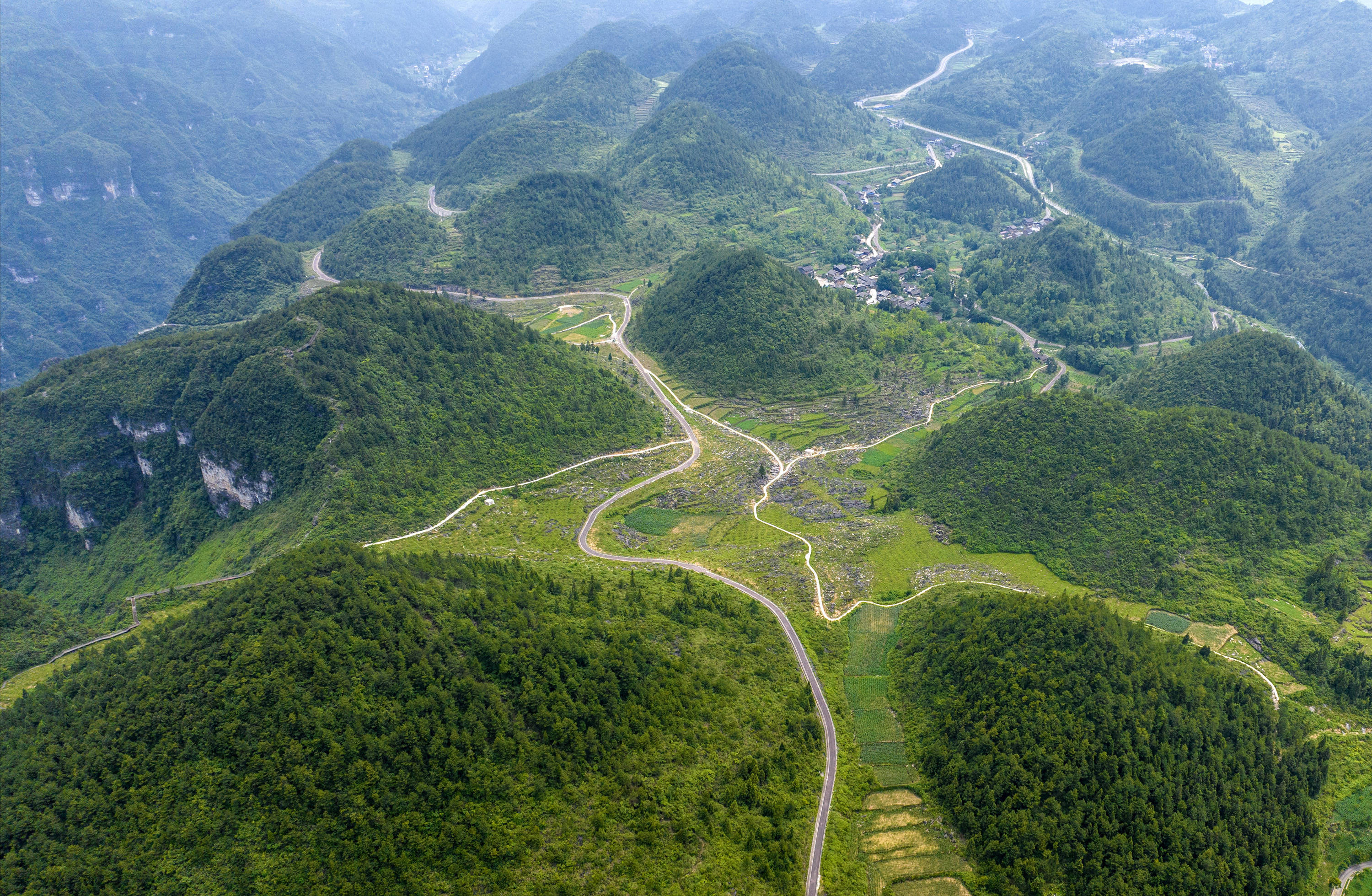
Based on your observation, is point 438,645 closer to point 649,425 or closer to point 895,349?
point 649,425

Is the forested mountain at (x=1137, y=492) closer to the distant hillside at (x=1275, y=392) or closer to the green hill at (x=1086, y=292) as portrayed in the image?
the distant hillside at (x=1275, y=392)

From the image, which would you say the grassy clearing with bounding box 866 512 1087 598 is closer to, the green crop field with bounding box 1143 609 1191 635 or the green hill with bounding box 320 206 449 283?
the green crop field with bounding box 1143 609 1191 635

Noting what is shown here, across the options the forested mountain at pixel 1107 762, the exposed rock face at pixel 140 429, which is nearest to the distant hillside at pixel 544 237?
the exposed rock face at pixel 140 429

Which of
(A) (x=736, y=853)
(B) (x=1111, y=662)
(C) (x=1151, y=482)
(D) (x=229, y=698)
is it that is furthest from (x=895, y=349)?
(D) (x=229, y=698)

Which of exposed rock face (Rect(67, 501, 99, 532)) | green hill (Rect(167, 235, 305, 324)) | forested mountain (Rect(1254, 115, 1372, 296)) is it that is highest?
green hill (Rect(167, 235, 305, 324))

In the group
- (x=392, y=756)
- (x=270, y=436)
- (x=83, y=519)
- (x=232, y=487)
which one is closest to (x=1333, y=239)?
(x=392, y=756)

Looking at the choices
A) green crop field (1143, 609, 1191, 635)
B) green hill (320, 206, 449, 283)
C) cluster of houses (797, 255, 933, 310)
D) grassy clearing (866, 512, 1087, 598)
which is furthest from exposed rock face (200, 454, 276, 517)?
cluster of houses (797, 255, 933, 310)

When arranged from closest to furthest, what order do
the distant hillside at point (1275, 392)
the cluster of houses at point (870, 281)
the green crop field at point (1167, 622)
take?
the green crop field at point (1167, 622)
the distant hillside at point (1275, 392)
the cluster of houses at point (870, 281)

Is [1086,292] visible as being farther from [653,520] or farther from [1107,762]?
[1107,762]
